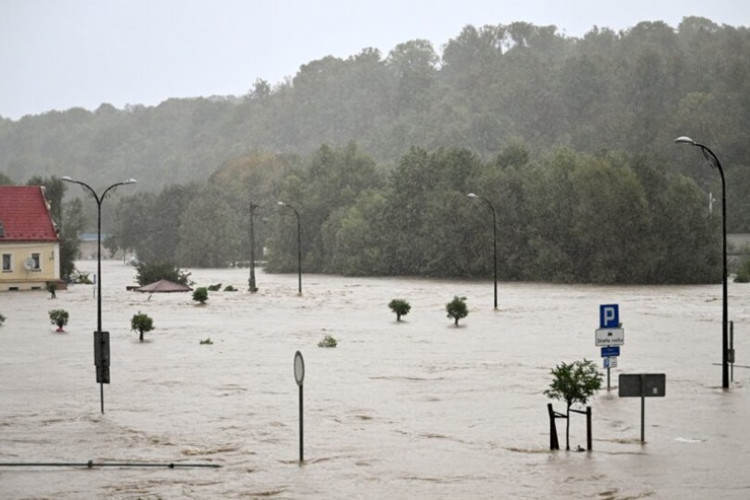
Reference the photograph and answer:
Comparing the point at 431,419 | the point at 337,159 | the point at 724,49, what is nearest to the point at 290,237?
the point at 337,159

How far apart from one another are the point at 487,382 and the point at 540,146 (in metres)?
132

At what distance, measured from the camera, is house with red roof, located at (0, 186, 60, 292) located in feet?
286

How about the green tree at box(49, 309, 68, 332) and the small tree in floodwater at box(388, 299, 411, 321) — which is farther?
the small tree in floodwater at box(388, 299, 411, 321)

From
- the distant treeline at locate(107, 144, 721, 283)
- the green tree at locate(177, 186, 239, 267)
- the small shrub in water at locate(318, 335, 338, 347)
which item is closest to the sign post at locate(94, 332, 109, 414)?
the small shrub in water at locate(318, 335, 338, 347)

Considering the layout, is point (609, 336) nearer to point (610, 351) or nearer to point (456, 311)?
point (610, 351)

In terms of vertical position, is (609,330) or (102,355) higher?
(609,330)

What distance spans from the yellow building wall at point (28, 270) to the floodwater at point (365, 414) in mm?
31074

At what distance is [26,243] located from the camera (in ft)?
286

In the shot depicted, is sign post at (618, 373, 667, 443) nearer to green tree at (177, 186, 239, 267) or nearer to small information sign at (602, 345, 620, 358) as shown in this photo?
small information sign at (602, 345, 620, 358)

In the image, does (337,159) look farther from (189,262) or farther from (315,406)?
(315,406)

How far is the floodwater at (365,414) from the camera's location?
20.3m

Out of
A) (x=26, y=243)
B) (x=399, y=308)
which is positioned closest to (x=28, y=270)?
(x=26, y=243)

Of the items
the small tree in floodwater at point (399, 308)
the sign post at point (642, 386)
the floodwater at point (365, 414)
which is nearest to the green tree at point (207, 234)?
the small tree in floodwater at point (399, 308)

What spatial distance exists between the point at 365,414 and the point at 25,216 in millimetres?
67917
